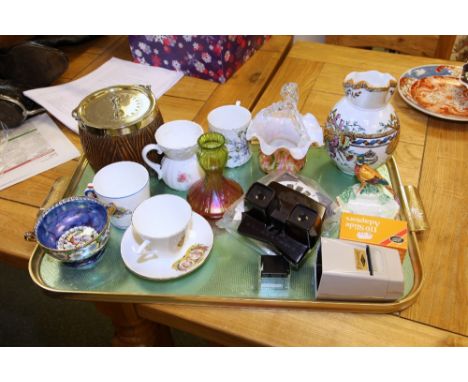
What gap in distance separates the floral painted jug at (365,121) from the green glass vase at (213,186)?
0.21 metres

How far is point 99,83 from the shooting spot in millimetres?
1157

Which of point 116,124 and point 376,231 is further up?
point 116,124

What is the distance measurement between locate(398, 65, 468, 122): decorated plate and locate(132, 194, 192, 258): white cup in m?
0.65

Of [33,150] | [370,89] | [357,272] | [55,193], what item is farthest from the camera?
[33,150]

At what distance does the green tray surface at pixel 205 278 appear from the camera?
636 millimetres

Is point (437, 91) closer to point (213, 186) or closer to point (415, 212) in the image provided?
point (415, 212)

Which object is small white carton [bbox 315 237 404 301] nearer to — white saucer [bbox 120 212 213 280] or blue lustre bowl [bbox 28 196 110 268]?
white saucer [bbox 120 212 213 280]

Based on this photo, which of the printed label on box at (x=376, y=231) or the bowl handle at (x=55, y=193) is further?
the bowl handle at (x=55, y=193)

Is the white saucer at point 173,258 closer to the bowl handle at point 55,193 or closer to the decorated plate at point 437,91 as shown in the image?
the bowl handle at point 55,193

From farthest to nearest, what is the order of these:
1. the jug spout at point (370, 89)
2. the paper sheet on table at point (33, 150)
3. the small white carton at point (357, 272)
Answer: the paper sheet on table at point (33, 150)
the jug spout at point (370, 89)
the small white carton at point (357, 272)

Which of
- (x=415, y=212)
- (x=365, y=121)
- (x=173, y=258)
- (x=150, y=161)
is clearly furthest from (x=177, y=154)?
(x=415, y=212)

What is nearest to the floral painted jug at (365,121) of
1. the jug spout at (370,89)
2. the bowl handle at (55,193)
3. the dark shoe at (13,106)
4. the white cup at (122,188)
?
the jug spout at (370,89)

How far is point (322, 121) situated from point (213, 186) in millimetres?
371
